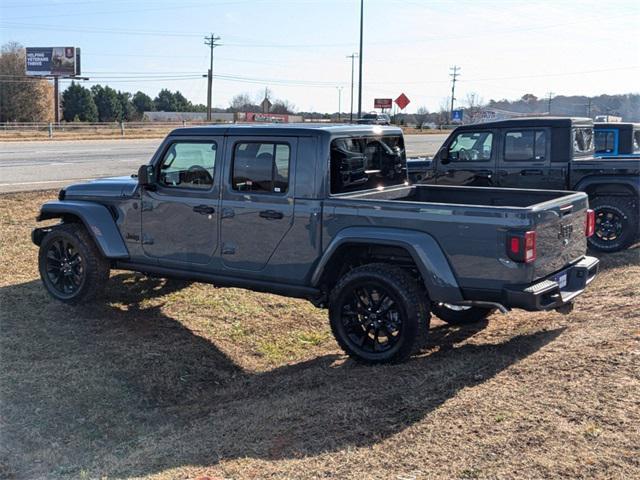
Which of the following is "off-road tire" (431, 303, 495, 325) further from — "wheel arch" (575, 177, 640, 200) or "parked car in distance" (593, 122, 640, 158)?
"parked car in distance" (593, 122, 640, 158)

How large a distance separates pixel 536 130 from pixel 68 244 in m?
6.86

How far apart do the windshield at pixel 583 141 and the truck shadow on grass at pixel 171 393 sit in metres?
4.77

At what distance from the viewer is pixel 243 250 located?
6.38m

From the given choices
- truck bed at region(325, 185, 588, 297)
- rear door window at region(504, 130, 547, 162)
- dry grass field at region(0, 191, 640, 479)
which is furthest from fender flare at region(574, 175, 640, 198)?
truck bed at region(325, 185, 588, 297)

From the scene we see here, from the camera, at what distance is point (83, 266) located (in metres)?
7.29

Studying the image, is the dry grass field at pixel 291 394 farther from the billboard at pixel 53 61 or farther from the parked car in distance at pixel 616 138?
the billboard at pixel 53 61

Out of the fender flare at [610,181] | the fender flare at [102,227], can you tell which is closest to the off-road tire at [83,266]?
the fender flare at [102,227]

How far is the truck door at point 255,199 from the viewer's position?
612 cm

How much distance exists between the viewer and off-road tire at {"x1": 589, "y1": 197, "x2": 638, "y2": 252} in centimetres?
1020

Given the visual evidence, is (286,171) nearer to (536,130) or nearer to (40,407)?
(40,407)

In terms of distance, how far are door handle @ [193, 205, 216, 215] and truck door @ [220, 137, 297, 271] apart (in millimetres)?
136

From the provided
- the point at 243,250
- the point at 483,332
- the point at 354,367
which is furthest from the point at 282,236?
the point at 483,332

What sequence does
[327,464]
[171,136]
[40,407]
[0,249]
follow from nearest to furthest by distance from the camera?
[327,464] < [40,407] < [171,136] < [0,249]

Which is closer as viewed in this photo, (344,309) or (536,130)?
(344,309)
